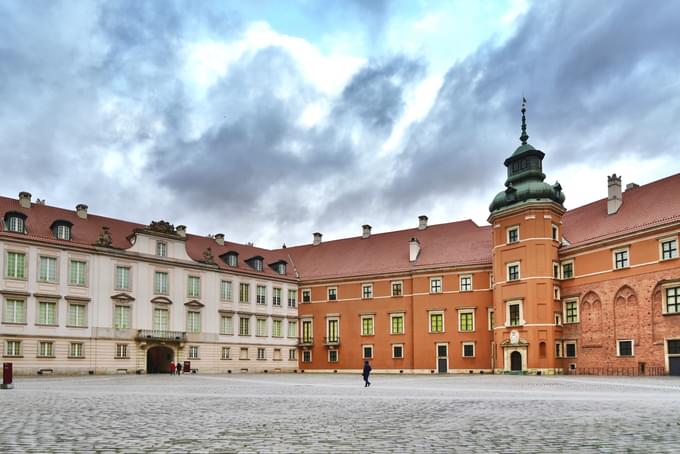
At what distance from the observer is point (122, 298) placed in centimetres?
5397

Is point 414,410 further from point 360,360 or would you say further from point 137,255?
point 360,360

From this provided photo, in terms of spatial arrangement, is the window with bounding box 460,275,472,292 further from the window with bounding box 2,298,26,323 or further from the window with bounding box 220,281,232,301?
the window with bounding box 2,298,26,323

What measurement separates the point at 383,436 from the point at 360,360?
54.5 meters

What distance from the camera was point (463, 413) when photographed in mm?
16594

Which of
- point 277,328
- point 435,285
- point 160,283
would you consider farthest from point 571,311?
point 160,283

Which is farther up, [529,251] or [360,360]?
[529,251]

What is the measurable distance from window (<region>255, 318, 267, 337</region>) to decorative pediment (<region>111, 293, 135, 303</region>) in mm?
15011

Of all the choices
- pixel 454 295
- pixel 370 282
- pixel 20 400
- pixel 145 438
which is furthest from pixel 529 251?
pixel 145 438

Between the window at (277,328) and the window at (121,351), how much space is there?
17631 millimetres

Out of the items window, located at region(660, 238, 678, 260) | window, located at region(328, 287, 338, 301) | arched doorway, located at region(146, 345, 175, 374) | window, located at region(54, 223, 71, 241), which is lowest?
arched doorway, located at region(146, 345, 175, 374)

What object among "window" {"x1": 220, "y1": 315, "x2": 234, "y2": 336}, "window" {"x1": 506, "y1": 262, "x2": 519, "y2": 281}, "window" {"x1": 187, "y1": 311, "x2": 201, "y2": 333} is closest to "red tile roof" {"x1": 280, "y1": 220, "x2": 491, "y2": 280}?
"window" {"x1": 506, "y1": 262, "x2": 519, "y2": 281}

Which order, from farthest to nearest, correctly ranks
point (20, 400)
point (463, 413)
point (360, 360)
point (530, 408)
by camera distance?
point (360, 360) < point (20, 400) < point (530, 408) < point (463, 413)

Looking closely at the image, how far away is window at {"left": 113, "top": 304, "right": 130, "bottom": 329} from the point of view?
53562mm

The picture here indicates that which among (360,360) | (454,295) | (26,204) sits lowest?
(360,360)
